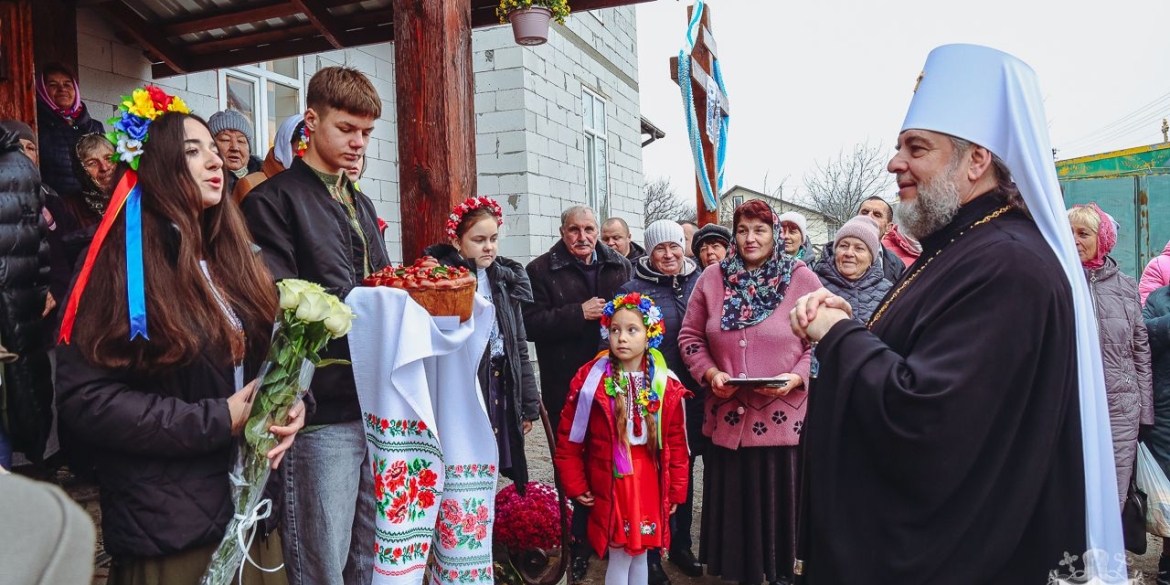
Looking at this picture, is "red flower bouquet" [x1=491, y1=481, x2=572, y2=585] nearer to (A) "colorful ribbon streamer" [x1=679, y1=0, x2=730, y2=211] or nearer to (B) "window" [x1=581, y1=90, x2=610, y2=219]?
(A) "colorful ribbon streamer" [x1=679, y1=0, x2=730, y2=211]

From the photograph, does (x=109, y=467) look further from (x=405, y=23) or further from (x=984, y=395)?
(x=405, y=23)

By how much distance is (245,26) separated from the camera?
6.25 m

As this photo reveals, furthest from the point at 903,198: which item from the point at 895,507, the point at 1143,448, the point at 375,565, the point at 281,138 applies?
the point at 1143,448

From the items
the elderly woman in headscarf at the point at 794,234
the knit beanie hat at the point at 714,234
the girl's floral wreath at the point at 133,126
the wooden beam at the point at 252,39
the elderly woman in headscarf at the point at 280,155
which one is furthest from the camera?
the wooden beam at the point at 252,39

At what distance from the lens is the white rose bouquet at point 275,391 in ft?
6.67

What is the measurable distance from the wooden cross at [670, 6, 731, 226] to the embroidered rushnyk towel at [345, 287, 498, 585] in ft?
17.3

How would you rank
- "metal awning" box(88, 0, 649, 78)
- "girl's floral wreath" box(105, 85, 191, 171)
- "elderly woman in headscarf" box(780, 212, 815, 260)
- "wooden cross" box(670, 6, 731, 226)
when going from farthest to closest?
1. "wooden cross" box(670, 6, 731, 226)
2. "elderly woman in headscarf" box(780, 212, 815, 260)
3. "metal awning" box(88, 0, 649, 78)
4. "girl's floral wreath" box(105, 85, 191, 171)

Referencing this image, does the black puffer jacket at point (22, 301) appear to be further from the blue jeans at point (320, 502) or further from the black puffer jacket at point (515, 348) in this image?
the black puffer jacket at point (515, 348)

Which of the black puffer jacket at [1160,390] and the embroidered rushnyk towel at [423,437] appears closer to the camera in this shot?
the embroidered rushnyk towel at [423,437]

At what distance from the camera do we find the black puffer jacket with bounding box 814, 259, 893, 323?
4.77 metres

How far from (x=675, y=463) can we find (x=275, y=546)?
2236 mm

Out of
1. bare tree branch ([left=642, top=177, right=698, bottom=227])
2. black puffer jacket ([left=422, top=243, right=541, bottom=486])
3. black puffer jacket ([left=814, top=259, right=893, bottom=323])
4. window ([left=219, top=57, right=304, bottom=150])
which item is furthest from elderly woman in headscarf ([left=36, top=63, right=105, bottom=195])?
bare tree branch ([left=642, top=177, right=698, bottom=227])

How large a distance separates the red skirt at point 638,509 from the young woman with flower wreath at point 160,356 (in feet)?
6.52

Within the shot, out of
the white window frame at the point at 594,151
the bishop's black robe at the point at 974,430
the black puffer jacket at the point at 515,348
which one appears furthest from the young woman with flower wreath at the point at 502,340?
the white window frame at the point at 594,151
